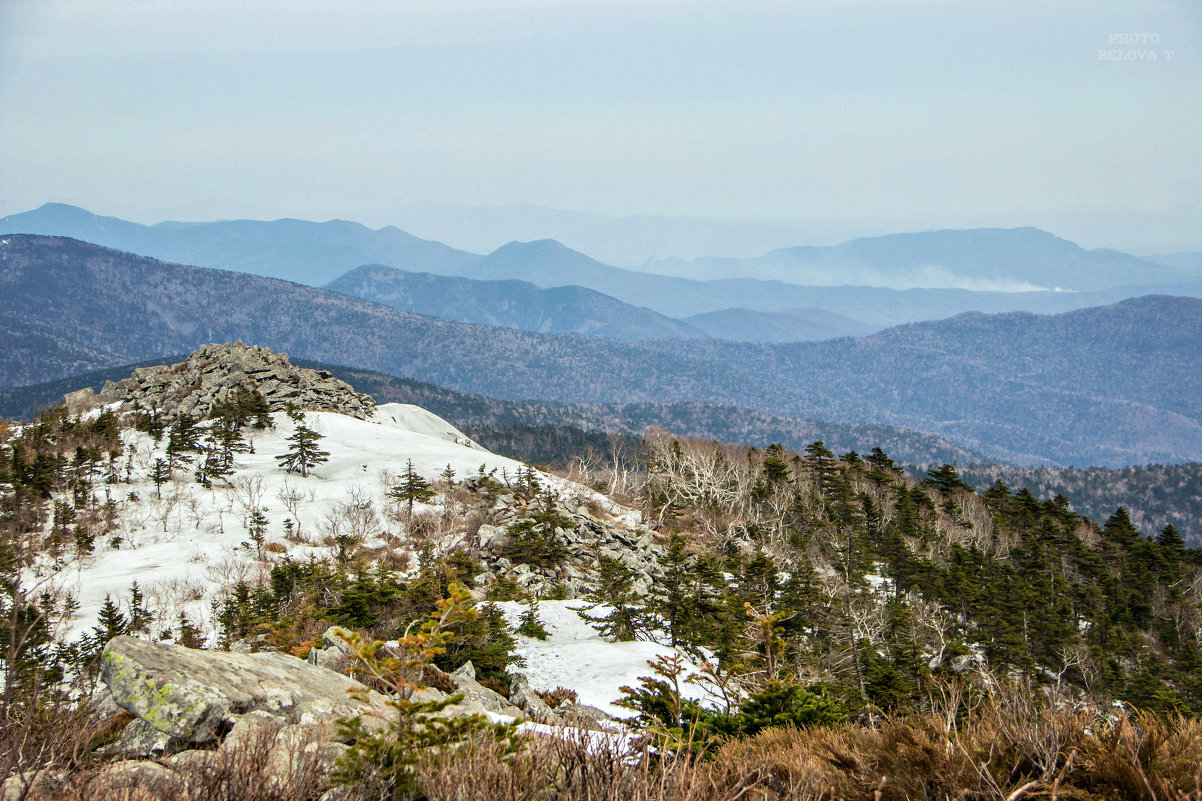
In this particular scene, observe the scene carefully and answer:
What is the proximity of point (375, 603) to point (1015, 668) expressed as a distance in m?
32.0

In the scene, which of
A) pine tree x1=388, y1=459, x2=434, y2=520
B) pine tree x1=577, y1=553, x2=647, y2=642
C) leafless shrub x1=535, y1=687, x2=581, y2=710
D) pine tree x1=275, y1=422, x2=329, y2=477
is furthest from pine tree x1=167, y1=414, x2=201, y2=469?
leafless shrub x1=535, y1=687, x2=581, y2=710

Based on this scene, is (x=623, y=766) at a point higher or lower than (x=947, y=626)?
higher

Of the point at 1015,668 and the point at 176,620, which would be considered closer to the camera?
the point at 176,620

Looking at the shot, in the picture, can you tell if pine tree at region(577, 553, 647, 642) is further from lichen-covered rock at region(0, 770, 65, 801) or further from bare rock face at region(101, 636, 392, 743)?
lichen-covered rock at region(0, 770, 65, 801)

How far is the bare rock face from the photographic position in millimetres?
7340

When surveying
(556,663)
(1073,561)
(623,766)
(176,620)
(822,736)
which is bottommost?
(1073,561)

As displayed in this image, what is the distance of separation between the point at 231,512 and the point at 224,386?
2866 cm

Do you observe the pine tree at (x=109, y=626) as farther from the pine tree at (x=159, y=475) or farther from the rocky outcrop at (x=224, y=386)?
the rocky outcrop at (x=224, y=386)

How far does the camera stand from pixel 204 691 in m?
7.60

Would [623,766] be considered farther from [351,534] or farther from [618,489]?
→ [618,489]

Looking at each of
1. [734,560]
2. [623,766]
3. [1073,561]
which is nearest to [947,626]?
[734,560]

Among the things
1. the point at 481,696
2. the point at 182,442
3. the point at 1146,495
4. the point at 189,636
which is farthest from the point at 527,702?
the point at 1146,495

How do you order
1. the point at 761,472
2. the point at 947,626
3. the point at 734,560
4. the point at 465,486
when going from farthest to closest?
the point at 761,472 → the point at 465,486 → the point at 947,626 → the point at 734,560

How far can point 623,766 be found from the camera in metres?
5.57
